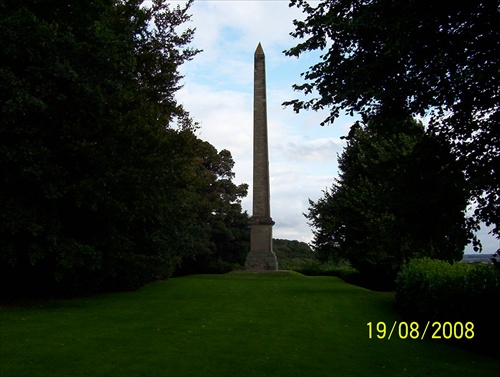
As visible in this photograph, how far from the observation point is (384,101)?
394 inches

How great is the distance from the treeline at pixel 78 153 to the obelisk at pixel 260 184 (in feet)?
36.5

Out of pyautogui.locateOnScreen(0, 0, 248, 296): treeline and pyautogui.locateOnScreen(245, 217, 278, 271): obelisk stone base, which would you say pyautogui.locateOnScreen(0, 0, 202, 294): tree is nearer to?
pyautogui.locateOnScreen(0, 0, 248, 296): treeline

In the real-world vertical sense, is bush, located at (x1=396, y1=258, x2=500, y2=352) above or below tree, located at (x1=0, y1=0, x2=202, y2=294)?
below

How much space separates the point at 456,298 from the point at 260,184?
758 inches

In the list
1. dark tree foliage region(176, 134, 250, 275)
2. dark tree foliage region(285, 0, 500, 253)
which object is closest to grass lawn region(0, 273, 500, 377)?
dark tree foliage region(285, 0, 500, 253)

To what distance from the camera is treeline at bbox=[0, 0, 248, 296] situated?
1252cm

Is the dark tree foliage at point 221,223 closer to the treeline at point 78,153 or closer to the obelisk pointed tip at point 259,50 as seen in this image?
Answer: the obelisk pointed tip at point 259,50

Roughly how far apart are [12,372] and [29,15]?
9528 millimetres

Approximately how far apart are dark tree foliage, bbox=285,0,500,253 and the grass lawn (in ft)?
11.0

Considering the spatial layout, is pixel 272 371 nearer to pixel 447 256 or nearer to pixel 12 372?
pixel 12 372

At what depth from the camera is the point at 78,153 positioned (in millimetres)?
13852

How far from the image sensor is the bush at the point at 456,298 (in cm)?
1024

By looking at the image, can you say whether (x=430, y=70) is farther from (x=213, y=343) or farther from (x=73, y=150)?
(x=73, y=150)

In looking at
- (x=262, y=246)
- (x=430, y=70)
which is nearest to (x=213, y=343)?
(x=430, y=70)
